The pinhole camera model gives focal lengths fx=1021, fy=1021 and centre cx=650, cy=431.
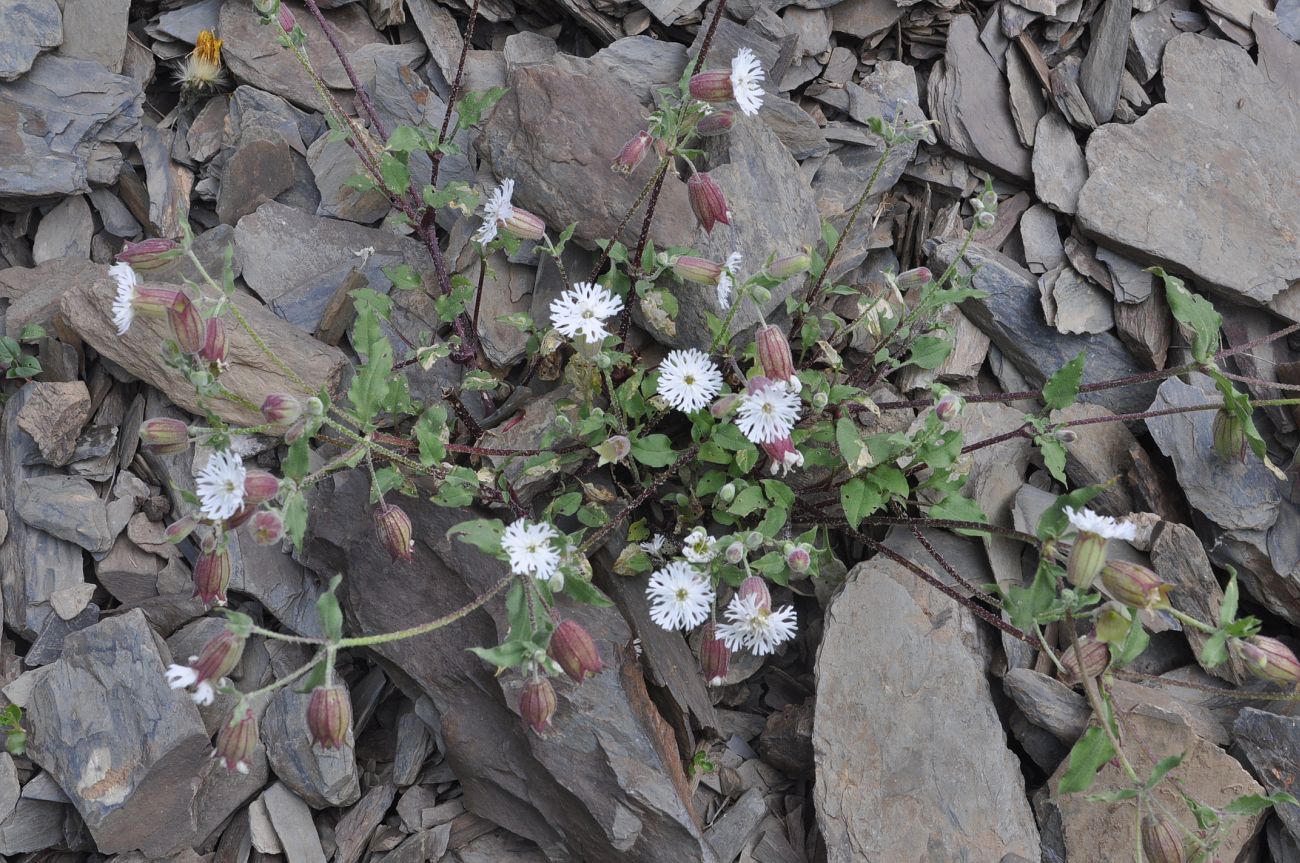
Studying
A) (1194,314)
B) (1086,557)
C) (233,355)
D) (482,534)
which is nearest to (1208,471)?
(1194,314)

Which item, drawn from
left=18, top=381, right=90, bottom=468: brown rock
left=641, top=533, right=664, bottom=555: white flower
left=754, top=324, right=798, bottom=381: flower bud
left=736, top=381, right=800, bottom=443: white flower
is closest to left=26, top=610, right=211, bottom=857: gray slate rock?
left=18, top=381, right=90, bottom=468: brown rock

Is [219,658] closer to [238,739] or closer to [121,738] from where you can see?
[238,739]

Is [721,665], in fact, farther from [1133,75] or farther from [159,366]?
[1133,75]

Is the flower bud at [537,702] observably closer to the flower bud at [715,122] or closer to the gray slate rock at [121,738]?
the gray slate rock at [121,738]

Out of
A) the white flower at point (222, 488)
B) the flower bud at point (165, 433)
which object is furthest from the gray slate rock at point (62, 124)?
the white flower at point (222, 488)

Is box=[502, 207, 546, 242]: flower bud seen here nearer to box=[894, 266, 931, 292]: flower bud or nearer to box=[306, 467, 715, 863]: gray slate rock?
box=[306, 467, 715, 863]: gray slate rock

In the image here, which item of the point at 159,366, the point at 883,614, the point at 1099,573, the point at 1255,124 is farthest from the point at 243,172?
the point at 1255,124
